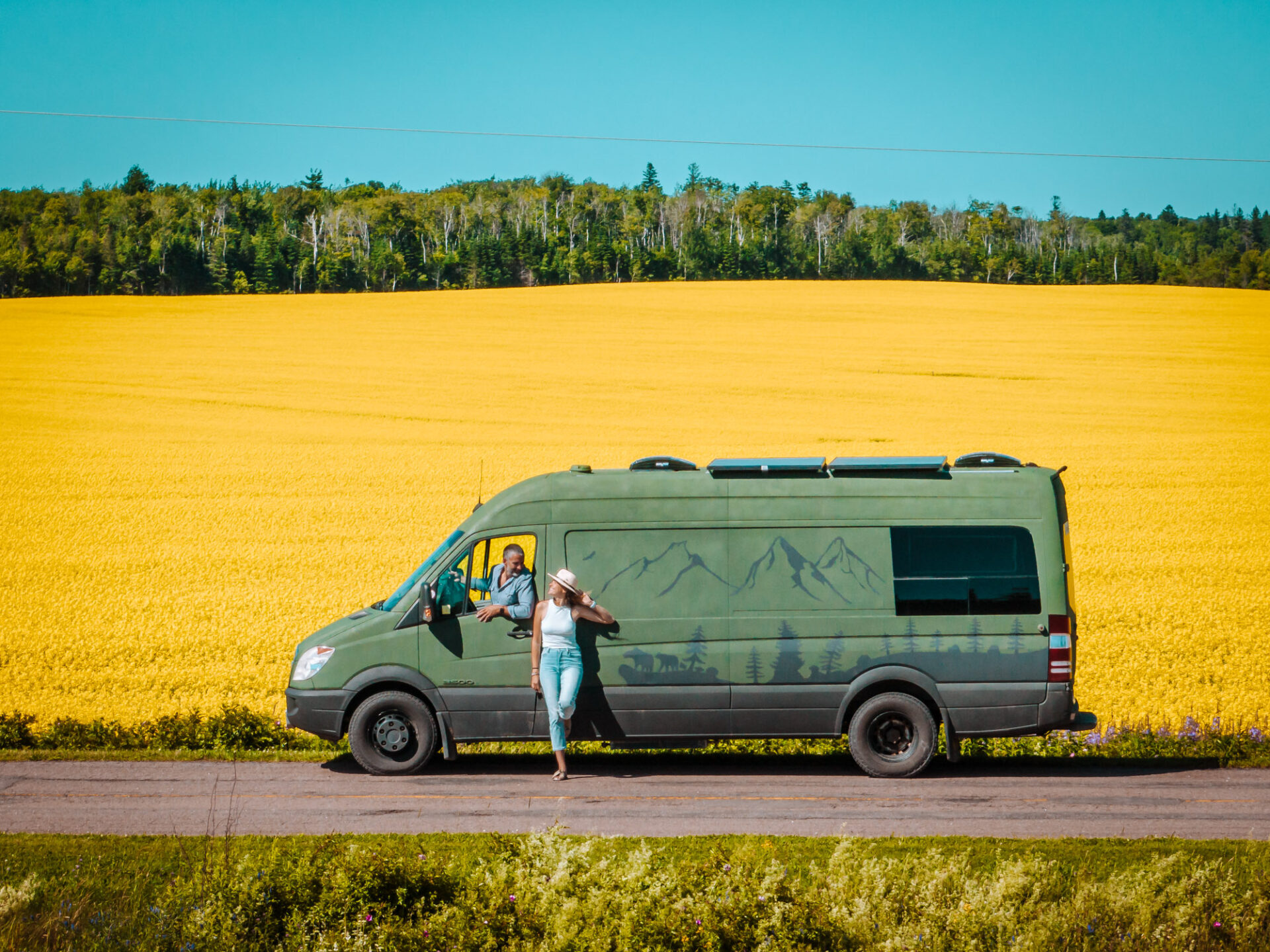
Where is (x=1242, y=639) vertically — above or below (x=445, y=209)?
below

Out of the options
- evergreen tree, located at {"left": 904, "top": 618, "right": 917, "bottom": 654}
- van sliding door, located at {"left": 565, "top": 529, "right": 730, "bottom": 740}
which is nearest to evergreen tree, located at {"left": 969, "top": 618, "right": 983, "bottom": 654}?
evergreen tree, located at {"left": 904, "top": 618, "right": 917, "bottom": 654}

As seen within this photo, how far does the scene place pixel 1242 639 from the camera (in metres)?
15.4

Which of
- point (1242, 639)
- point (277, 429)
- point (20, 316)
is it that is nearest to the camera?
point (1242, 639)

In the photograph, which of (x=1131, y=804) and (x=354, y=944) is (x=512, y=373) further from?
(x=354, y=944)

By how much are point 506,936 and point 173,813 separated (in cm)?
427

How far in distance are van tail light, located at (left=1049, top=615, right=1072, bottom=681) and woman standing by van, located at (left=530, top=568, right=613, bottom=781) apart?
390 cm

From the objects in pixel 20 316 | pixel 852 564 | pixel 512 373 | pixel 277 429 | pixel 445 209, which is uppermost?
pixel 445 209

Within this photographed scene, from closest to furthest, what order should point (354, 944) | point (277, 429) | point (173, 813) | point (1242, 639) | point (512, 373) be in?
point (354, 944) → point (173, 813) → point (1242, 639) → point (277, 429) → point (512, 373)

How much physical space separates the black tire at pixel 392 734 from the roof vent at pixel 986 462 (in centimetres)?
537

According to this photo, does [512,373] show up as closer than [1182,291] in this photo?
Yes

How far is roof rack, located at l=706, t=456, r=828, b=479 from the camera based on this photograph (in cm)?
1034

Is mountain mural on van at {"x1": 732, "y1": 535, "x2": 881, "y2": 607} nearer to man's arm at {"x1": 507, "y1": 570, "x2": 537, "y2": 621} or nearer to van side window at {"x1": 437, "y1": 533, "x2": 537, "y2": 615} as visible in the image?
man's arm at {"x1": 507, "y1": 570, "x2": 537, "y2": 621}

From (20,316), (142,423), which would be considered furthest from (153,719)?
(20,316)

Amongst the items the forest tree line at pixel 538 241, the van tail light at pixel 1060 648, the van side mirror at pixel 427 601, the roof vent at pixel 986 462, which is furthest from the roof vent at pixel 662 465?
the forest tree line at pixel 538 241
